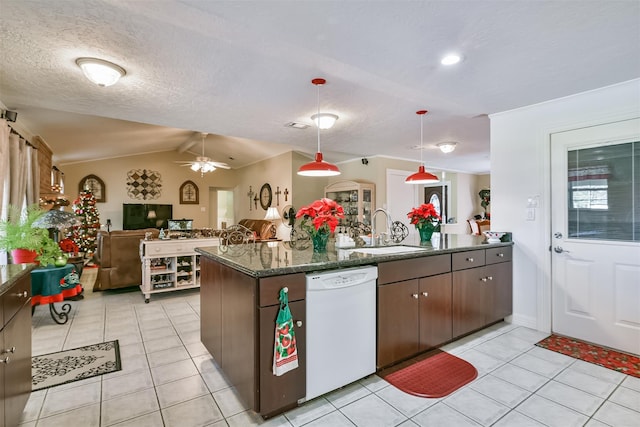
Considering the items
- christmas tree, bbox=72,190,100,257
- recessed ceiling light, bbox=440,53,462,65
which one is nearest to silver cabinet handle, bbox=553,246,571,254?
recessed ceiling light, bbox=440,53,462,65

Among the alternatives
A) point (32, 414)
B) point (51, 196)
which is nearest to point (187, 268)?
point (51, 196)

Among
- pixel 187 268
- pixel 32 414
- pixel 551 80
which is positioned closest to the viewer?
pixel 32 414

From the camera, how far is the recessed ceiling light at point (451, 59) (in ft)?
7.20

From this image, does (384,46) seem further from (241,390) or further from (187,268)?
(187,268)

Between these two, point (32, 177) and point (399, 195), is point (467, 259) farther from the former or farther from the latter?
point (32, 177)

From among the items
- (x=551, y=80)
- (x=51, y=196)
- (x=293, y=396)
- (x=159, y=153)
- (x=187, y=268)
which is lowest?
(x=293, y=396)

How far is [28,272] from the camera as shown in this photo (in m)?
1.82

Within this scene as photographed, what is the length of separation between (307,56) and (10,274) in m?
2.22

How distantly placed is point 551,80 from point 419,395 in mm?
2758

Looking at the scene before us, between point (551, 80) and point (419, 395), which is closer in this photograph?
point (419, 395)

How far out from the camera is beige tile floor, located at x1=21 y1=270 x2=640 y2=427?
5.77ft

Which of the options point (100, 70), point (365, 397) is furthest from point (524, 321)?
point (100, 70)

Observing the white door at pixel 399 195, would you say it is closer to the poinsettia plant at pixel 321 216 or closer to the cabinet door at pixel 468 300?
the cabinet door at pixel 468 300

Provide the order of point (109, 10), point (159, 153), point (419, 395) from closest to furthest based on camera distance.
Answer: point (109, 10) < point (419, 395) < point (159, 153)
